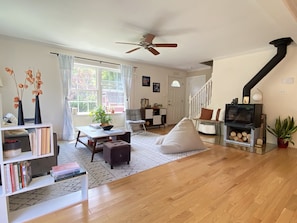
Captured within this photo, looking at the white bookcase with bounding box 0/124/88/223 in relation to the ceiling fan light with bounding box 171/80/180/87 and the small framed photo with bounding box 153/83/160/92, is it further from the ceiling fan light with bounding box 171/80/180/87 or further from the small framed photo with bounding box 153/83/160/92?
the ceiling fan light with bounding box 171/80/180/87

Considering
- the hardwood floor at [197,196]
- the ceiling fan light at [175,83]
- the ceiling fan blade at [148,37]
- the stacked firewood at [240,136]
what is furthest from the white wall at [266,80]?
the ceiling fan blade at [148,37]

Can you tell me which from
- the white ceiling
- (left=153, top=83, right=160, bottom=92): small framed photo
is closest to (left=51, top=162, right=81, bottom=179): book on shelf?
the white ceiling

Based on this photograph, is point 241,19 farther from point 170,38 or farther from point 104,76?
point 104,76

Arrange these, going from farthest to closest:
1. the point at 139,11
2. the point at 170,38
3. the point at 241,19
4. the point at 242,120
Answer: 1. the point at 242,120
2. the point at 170,38
3. the point at 241,19
4. the point at 139,11

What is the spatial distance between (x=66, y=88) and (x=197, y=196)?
4155 mm

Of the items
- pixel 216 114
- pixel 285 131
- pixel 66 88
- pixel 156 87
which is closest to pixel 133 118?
pixel 156 87

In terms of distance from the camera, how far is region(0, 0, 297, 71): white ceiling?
2.36m

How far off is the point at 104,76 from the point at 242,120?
4.26 metres

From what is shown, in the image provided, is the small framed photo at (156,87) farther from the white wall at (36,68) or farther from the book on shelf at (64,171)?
the book on shelf at (64,171)

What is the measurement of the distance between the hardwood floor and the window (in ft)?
10.2

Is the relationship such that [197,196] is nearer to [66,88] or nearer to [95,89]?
[66,88]

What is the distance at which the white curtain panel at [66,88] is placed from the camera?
4.41 meters

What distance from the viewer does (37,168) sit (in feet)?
7.09

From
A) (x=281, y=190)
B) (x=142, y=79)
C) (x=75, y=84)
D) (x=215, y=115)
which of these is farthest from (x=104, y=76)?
(x=281, y=190)
